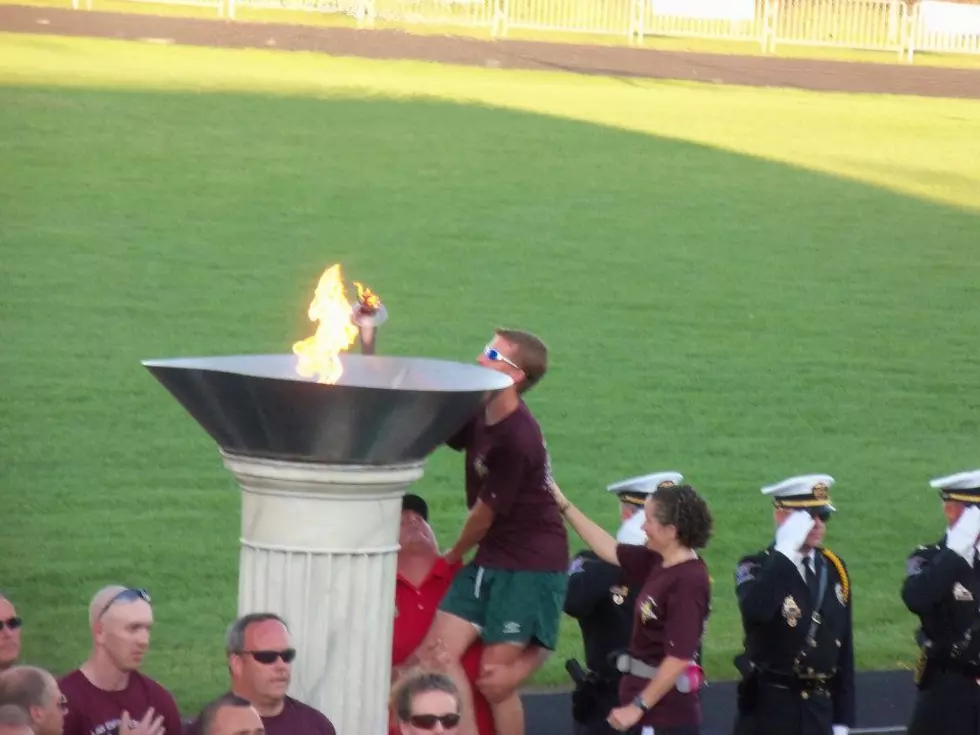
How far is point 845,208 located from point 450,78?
6.66m

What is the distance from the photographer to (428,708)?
4.03 metres

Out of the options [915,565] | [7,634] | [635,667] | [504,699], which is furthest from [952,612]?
[7,634]

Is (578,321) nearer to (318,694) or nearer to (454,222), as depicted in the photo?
(454,222)

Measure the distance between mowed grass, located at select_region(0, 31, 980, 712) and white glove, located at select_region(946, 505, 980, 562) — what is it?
2872 mm

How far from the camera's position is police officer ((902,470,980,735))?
6.60 metres

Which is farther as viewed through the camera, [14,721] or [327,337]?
[327,337]

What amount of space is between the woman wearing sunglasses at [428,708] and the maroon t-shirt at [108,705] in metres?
1.01

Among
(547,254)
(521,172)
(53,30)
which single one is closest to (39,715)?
(547,254)

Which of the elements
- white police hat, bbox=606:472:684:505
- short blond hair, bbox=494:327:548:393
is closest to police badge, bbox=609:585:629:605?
white police hat, bbox=606:472:684:505

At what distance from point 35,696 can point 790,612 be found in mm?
3034

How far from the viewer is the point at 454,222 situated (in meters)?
19.5

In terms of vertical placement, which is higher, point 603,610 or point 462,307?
point 603,610

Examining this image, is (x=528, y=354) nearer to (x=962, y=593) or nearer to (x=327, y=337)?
(x=327, y=337)

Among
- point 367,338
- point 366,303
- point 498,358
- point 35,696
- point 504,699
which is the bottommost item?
point 504,699
